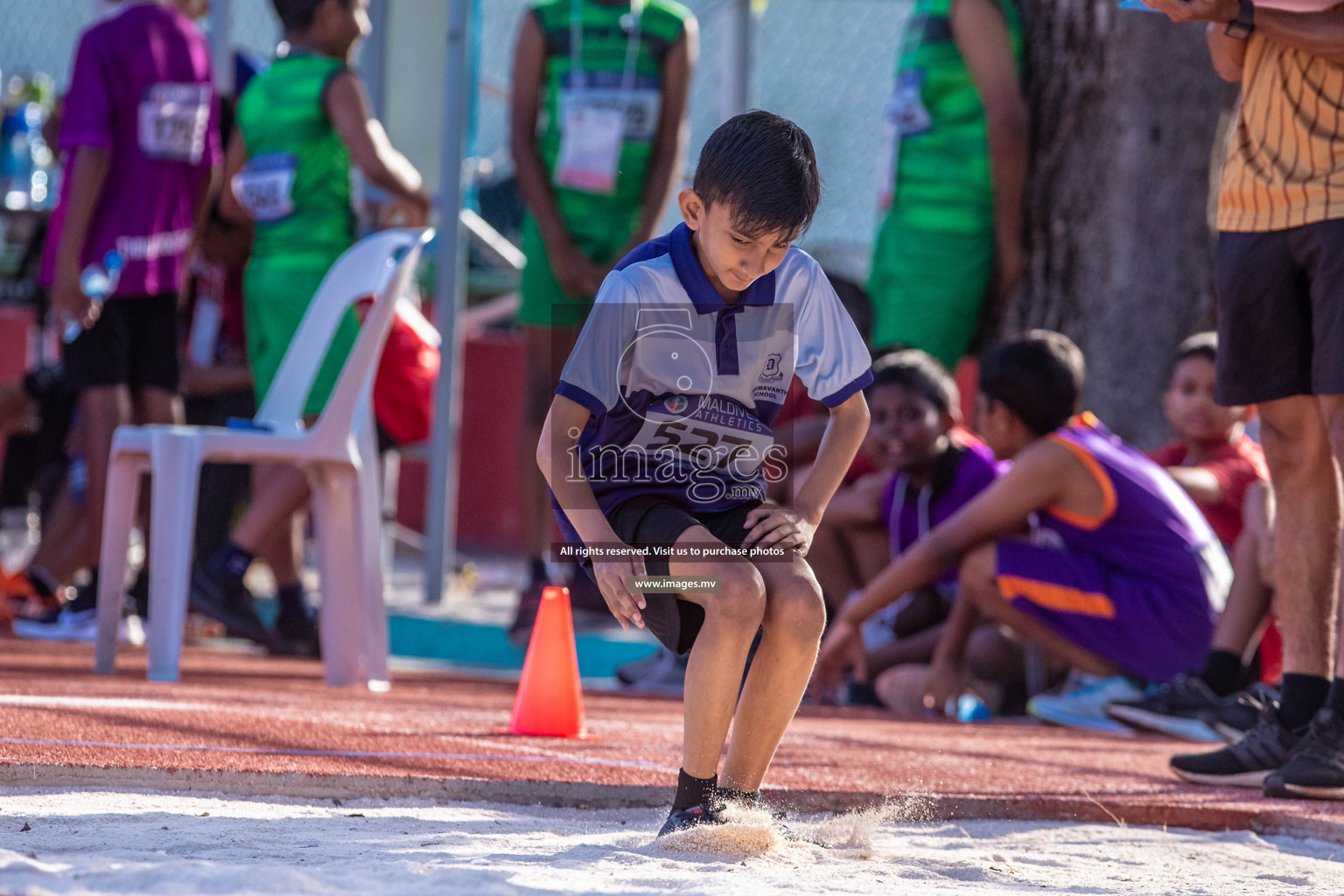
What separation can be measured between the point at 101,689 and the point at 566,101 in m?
2.86

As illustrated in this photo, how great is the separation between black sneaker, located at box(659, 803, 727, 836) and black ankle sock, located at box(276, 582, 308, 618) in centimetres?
325

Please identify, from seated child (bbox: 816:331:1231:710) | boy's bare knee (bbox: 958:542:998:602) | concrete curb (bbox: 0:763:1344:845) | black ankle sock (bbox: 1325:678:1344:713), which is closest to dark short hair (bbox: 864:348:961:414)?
seated child (bbox: 816:331:1231:710)

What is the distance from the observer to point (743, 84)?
24.9 feet

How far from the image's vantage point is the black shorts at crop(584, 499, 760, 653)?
2350 mm

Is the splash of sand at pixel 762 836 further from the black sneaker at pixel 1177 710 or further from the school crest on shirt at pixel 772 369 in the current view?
the black sneaker at pixel 1177 710

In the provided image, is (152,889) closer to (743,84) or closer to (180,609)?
(180,609)

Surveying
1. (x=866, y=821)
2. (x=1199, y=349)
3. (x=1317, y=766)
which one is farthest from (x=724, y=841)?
(x=1199, y=349)

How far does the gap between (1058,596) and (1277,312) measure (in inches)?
59.7

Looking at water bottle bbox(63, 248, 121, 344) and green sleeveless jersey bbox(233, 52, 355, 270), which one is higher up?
green sleeveless jersey bbox(233, 52, 355, 270)

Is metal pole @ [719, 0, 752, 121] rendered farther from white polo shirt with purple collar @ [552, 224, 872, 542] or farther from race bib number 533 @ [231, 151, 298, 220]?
white polo shirt with purple collar @ [552, 224, 872, 542]

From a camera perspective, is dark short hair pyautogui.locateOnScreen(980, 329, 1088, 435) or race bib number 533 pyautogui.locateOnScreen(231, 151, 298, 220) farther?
race bib number 533 pyautogui.locateOnScreen(231, 151, 298, 220)

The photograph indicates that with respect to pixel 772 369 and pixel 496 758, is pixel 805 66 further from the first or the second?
pixel 772 369

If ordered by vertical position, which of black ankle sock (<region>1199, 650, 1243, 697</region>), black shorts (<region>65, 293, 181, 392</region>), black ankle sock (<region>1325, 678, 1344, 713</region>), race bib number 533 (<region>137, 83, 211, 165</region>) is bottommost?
black ankle sock (<region>1199, 650, 1243, 697</region>)

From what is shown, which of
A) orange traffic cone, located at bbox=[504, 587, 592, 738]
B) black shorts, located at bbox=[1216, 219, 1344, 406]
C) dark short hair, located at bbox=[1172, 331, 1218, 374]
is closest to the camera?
black shorts, located at bbox=[1216, 219, 1344, 406]
